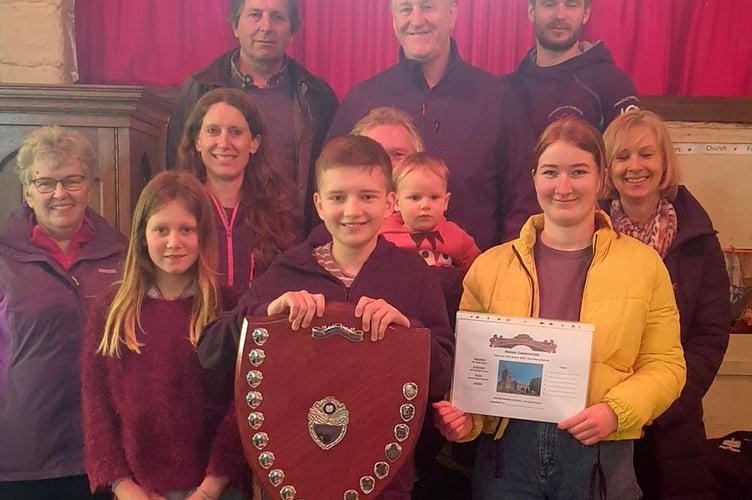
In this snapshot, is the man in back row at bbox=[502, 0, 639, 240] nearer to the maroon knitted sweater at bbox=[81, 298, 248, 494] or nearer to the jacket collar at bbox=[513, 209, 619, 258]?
the jacket collar at bbox=[513, 209, 619, 258]

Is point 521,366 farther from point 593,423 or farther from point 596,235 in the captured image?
point 596,235

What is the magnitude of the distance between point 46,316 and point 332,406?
97cm

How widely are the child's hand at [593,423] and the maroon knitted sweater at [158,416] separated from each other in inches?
34.6

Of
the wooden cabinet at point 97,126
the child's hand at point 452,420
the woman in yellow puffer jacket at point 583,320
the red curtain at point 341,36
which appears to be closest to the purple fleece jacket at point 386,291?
the child's hand at point 452,420

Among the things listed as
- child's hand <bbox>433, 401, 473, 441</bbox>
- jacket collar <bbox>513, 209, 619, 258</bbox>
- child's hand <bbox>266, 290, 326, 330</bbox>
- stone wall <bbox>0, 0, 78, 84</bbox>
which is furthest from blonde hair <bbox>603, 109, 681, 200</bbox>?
stone wall <bbox>0, 0, 78, 84</bbox>

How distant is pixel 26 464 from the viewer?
6.72 feet

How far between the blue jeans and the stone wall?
2028mm

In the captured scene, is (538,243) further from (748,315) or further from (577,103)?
(748,315)

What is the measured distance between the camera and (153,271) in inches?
74.6

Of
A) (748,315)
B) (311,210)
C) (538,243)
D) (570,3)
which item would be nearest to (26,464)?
(311,210)

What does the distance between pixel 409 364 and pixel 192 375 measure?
0.59m

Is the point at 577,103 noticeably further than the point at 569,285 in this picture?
Yes

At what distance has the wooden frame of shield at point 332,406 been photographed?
1.63 m

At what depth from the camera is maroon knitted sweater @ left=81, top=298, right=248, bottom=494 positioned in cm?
178
